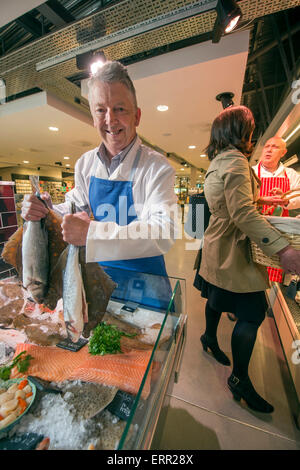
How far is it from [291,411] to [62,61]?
4371mm

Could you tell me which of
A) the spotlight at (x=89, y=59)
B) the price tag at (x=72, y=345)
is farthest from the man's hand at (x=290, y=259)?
the spotlight at (x=89, y=59)

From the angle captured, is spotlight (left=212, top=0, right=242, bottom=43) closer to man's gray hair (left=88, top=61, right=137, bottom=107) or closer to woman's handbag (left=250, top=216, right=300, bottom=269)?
man's gray hair (left=88, top=61, right=137, bottom=107)

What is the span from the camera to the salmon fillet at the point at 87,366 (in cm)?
68

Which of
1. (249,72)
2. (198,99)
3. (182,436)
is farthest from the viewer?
(249,72)

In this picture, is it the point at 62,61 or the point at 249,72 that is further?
the point at 249,72

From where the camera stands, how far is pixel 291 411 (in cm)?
142

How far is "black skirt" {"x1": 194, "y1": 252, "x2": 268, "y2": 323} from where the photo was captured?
53.4 inches

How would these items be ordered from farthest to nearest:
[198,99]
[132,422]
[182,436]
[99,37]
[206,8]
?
1. [198,99]
2. [99,37]
3. [206,8]
4. [182,436]
5. [132,422]

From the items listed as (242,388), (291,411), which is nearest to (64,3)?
(242,388)

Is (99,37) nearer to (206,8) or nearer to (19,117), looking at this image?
(206,8)

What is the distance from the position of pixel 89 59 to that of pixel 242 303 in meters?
3.10
